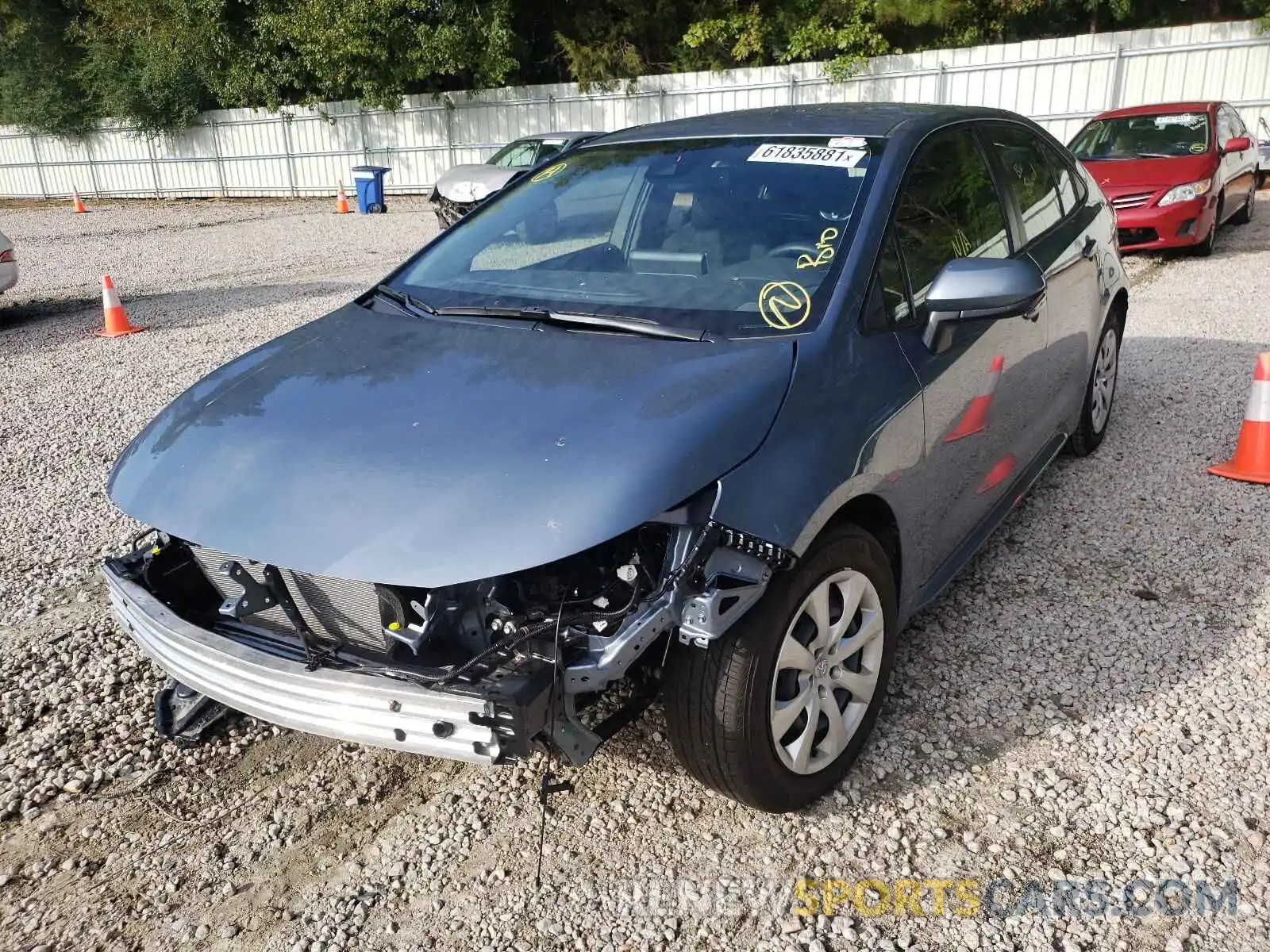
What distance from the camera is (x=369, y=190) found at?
66.8ft

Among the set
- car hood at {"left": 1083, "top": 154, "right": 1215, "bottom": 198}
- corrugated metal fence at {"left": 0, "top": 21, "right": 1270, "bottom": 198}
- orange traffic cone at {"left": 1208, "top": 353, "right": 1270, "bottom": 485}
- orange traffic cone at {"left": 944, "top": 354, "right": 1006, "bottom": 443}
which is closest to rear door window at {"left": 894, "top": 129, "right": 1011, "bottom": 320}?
orange traffic cone at {"left": 944, "top": 354, "right": 1006, "bottom": 443}

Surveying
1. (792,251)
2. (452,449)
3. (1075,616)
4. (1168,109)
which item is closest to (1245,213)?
(1168,109)

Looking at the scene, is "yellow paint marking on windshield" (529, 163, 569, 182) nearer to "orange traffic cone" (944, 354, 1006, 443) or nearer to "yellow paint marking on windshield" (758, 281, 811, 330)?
"yellow paint marking on windshield" (758, 281, 811, 330)

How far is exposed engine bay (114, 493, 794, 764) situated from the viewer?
2.11 metres

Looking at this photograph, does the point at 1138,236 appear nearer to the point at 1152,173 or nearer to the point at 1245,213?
the point at 1152,173

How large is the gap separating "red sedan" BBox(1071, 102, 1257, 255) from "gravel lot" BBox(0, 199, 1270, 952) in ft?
22.3

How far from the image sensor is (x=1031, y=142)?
14.2 ft

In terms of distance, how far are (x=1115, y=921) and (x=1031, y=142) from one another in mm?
3267

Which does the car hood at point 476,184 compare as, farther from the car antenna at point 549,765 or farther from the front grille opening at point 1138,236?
the front grille opening at point 1138,236

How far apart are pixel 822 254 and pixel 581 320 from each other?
0.73m

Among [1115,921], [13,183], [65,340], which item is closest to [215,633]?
[1115,921]

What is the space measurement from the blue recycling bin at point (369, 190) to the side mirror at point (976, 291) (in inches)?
756

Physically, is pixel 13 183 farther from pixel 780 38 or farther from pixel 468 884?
pixel 468 884

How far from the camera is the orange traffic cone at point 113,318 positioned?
30.2ft
